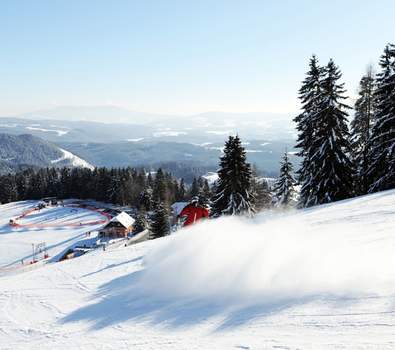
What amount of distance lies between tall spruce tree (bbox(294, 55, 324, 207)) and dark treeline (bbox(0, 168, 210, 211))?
53.8m

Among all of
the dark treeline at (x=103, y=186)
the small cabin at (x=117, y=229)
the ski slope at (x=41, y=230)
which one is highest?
the dark treeline at (x=103, y=186)

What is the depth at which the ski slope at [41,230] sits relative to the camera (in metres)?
50.2

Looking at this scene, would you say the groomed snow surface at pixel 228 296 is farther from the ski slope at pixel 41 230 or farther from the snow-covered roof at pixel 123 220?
the snow-covered roof at pixel 123 220

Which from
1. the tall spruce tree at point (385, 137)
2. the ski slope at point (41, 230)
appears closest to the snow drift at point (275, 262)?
the tall spruce tree at point (385, 137)

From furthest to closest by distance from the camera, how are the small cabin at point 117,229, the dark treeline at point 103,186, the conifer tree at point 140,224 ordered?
the dark treeline at point 103,186 < the conifer tree at point 140,224 < the small cabin at point 117,229

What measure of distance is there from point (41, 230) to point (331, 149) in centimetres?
5623

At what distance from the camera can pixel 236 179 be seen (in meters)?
30.6

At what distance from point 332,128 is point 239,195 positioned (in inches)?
371

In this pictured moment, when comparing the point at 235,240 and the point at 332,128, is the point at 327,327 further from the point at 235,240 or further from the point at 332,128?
the point at 332,128

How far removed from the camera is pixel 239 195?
30594 millimetres

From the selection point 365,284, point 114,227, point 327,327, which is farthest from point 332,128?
point 114,227

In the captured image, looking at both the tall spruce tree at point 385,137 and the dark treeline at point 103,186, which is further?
the dark treeline at point 103,186

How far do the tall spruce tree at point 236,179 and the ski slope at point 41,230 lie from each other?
28.7 meters

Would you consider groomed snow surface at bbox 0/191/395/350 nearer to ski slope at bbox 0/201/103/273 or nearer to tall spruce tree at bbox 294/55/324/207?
tall spruce tree at bbox 294/55/324/207
